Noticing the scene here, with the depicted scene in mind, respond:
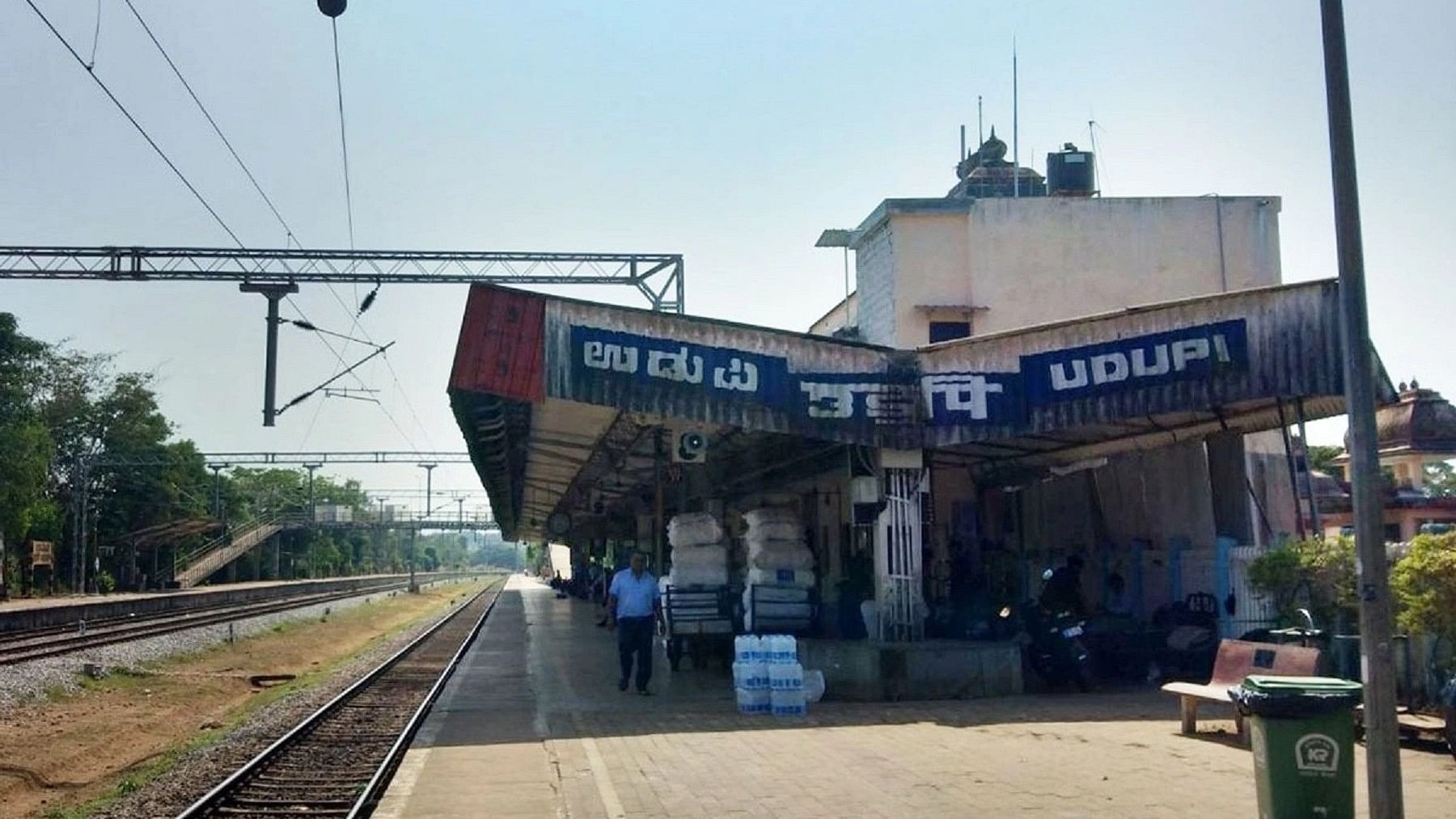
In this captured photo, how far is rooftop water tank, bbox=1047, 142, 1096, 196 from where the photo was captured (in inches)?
1219

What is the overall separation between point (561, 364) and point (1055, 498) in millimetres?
10268

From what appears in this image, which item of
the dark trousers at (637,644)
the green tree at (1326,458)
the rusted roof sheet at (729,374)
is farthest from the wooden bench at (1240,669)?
the green tree at (1326,458)

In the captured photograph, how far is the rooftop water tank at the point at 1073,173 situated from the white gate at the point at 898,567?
54.8 feet

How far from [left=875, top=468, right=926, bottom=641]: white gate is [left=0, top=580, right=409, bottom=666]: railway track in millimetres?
15448

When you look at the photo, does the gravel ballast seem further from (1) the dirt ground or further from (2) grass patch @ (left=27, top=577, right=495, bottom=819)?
(1) the dirt ground

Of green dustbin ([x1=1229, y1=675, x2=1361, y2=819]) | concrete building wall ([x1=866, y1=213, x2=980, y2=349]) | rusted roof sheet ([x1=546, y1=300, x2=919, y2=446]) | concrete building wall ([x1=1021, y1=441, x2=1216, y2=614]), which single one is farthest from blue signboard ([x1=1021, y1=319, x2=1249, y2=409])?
concrete building wall ([x1=866, y1=213, x2=980, y2=349])

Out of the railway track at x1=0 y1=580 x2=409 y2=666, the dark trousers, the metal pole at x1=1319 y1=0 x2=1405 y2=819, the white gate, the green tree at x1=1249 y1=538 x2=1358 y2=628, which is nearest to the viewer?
the metal pole at x1=1319 y1=0 x2=1405 y2=819

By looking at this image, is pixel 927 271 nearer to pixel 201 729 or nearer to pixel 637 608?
pixel 637 608

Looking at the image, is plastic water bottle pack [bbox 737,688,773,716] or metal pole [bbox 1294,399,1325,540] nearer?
plastic water bottle pack [bbox 737,688,773,716]

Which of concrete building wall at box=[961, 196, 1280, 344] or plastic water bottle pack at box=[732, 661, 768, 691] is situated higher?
concrete building wall at box=[961, 196, 1280, 344]

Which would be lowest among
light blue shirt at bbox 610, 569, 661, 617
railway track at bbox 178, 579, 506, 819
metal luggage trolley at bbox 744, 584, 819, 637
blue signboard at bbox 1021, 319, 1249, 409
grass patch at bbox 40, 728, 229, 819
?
grass patch at bbox 40, 728, 229, 819

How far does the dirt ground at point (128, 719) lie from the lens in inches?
508

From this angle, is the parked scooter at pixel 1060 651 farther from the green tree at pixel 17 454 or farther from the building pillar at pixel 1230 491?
the green tree at pixel 17 454

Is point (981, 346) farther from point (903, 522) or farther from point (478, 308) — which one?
point (478, 308)
